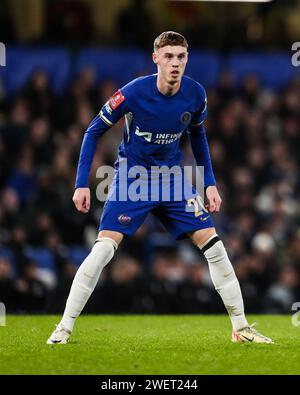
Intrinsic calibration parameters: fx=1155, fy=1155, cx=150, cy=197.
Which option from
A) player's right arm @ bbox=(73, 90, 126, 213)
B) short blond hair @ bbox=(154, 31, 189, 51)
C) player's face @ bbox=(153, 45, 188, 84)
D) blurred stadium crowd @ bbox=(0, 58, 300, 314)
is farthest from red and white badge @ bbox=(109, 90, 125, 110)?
blurred stadium crowd @ bbox=(0, 58, 300, 314)

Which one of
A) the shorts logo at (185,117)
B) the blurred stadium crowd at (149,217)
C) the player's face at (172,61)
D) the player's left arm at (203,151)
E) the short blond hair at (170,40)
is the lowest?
the blurred stadium crowd at (149,217)

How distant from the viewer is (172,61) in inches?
330

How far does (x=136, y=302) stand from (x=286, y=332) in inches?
184

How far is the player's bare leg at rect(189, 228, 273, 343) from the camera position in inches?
336

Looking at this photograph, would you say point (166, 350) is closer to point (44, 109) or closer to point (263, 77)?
point (44, 109)

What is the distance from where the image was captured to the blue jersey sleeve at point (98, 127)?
27.9ft

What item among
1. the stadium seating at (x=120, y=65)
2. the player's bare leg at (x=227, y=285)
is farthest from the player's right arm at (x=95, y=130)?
the stadium seating at (x=120, y=65)

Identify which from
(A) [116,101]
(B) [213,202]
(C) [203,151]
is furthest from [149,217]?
(A) [116,101]

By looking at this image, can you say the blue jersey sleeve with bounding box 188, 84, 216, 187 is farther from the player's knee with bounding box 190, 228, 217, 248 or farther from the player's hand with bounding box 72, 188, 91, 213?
the player's hand with bounding box 72, 188, 91, 213

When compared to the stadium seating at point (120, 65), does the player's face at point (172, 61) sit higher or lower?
higher

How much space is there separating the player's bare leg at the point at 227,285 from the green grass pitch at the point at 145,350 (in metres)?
0.13

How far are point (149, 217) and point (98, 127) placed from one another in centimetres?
684

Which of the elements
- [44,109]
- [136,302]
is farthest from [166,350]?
[44,109]

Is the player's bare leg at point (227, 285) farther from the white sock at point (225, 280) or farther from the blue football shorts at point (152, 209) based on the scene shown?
the blue football shorts at point (152, 209)
